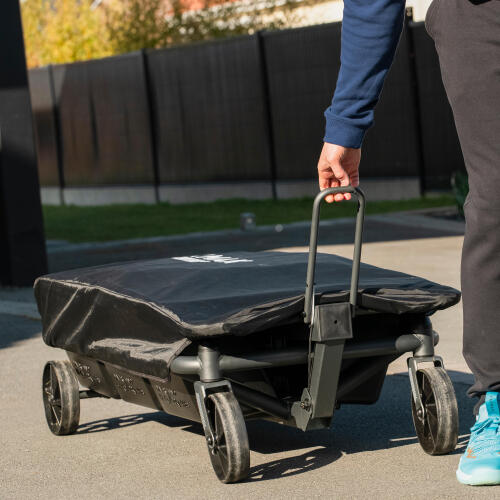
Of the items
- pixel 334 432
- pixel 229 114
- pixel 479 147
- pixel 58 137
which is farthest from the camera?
pixel 58 137

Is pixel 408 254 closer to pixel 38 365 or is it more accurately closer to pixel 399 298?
pixel 38 365

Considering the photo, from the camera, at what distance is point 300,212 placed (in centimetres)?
1525

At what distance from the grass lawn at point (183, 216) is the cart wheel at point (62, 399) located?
863 cm

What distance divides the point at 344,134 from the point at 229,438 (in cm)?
100

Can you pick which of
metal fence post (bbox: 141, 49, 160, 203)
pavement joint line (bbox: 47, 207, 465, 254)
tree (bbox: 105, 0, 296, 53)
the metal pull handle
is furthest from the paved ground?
tree (bbox: 105, 0, 296, 53)

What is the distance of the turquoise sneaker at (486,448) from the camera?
338 cm

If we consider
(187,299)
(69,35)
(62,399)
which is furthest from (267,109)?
(187,299)

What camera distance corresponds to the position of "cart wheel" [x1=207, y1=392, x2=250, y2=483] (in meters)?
3.61

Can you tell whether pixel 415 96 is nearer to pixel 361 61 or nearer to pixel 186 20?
pixel 186 20

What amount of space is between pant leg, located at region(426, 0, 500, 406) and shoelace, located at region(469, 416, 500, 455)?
0.30 feet

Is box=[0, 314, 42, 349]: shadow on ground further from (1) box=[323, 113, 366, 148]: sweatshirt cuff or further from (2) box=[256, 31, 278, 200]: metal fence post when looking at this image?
(2) box=[256, 31, 278, 200]: metal fence post

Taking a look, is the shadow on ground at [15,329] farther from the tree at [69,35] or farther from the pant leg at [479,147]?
the tree at [69,35]

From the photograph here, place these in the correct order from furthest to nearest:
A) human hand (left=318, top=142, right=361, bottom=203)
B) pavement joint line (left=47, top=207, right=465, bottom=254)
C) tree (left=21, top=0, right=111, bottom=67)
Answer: tree (left=21, top=0, right=111, bottom=67) → pavement joint line (left=47, top=207, right=465, bottom=254) → human hand (left=318, top=142, right=361, bottom=203)

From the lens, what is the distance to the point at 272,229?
12844 mm
